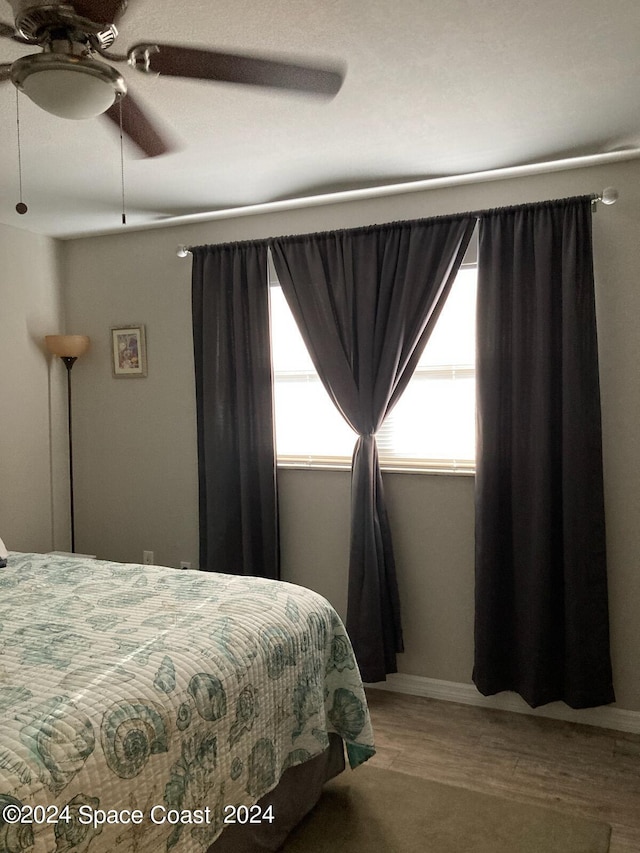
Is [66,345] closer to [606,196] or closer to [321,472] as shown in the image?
[321,472]

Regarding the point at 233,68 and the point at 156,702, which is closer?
the point at 156,702

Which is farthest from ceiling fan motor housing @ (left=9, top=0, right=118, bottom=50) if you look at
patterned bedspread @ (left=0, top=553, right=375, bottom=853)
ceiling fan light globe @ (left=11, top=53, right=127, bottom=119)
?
patterned bedspread @ (left=0, top=553, right=375, bottom=853)

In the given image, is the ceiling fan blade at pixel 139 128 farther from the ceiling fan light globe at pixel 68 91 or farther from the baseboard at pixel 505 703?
the baseboard at pixel 505 703

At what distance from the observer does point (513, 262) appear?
3154mm

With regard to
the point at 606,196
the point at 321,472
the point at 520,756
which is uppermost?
the point at 606,196

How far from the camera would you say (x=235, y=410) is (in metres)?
3.78

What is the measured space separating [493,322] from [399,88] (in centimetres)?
126

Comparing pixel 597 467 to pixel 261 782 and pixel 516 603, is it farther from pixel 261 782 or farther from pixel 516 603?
pixel 261 782

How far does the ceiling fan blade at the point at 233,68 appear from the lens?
6.15ft

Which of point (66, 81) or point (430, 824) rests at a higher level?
point (66, 81)

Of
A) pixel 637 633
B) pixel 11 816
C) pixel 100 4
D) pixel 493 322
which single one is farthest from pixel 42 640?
pixel 637 633

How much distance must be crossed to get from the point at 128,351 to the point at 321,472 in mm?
1467

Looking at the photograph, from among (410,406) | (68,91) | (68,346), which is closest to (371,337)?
(410,406)

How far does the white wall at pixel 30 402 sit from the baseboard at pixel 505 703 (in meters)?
2.24
